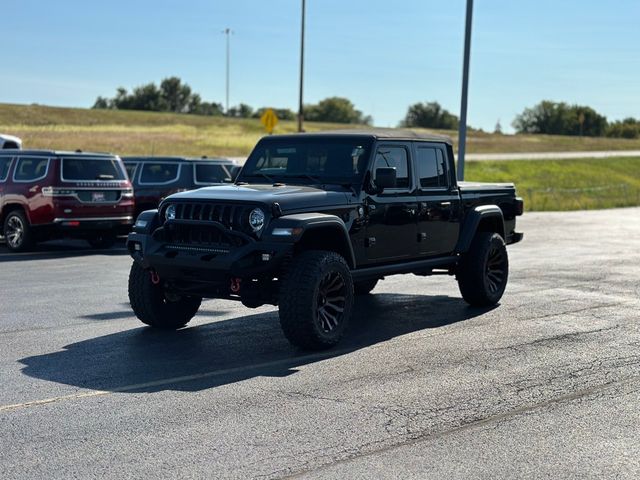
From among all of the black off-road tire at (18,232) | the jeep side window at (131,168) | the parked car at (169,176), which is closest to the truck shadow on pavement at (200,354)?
the black off-road tire at (18,232)

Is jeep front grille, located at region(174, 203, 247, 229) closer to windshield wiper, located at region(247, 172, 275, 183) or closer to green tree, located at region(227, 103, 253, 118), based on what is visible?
windshield wiper, located at region(247, 172, 275, 183)

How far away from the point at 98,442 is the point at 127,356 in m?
2.55

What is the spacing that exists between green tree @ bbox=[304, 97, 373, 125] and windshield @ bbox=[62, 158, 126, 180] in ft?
422

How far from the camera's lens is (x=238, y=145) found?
69688 mm

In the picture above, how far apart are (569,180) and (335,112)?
9157 centimetres

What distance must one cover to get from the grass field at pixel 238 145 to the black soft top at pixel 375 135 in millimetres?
25801

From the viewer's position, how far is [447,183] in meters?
11.0

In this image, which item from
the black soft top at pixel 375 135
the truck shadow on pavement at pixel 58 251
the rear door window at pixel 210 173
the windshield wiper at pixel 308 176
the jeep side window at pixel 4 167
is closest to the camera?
the windshield wiper at pixel 308 176

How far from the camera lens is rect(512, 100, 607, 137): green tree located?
14588cm

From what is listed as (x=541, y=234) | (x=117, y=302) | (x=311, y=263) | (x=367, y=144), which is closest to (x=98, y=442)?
(x=311, y=263)

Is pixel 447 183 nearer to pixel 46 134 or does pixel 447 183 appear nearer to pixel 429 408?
pixel 429 408

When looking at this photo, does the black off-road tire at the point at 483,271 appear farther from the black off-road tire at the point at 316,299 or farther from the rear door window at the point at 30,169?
the rear door window at the point at 30,169

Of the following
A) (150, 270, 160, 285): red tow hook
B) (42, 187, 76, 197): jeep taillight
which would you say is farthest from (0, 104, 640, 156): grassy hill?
(150, 270, 160, 285): red tow hook

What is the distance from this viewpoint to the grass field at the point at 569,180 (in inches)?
1528
